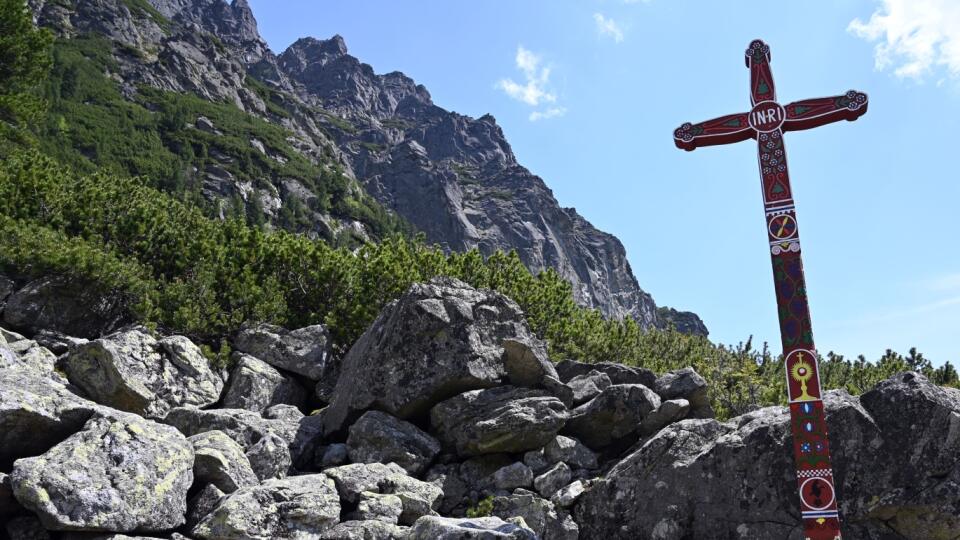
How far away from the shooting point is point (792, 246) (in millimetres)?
8578

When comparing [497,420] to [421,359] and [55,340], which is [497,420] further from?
[55,340]

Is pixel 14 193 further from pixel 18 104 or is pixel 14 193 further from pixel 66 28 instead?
pixel 66 28

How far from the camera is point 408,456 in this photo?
12805mm

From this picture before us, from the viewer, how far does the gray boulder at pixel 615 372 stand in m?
16.1

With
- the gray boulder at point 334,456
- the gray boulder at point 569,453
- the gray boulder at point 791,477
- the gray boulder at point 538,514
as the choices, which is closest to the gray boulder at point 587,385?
the gray boulder at point 569,453

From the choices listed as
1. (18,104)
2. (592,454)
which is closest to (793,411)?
(592,454)

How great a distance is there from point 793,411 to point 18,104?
33.1 metres

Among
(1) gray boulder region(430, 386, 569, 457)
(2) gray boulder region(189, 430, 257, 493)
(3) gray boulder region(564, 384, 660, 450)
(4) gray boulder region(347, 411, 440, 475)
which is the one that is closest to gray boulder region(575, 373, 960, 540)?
(1) gray boulder region(430, 386, 569, 457)

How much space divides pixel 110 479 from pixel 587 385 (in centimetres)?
998

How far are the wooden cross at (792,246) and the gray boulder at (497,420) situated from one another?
5.31 meters

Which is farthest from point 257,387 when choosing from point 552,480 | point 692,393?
point 692,393

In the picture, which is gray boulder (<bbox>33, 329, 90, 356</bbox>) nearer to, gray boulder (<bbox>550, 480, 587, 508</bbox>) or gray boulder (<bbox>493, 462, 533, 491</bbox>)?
gray boulder (<bbox>493, 462, 533, 491</bbox>)

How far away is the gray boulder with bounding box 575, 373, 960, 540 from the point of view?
31.2 ft

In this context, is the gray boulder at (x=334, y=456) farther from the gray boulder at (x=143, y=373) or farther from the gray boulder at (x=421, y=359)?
the gray boulder at (x=143, y=373)
